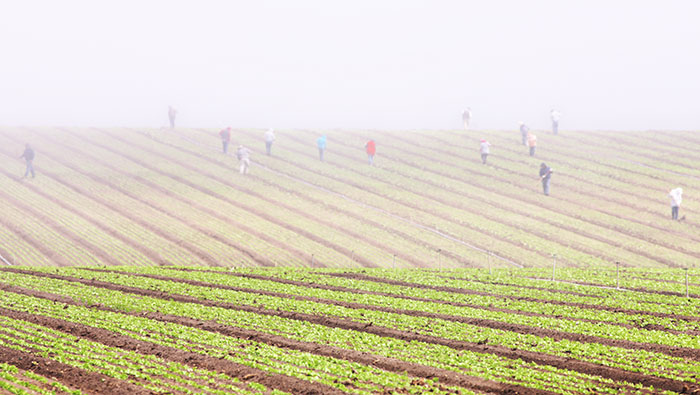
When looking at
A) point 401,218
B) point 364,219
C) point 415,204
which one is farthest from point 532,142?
point 364,219

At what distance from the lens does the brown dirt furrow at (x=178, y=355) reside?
1830 cm

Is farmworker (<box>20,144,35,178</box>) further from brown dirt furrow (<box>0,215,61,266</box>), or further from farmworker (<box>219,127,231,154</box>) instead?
farmworker (<box>219,127,231,154</box>)

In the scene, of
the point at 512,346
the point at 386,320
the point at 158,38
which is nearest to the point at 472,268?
the point at 386,320

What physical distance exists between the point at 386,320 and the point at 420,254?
1591cm

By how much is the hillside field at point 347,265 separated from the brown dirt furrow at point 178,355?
92 mm

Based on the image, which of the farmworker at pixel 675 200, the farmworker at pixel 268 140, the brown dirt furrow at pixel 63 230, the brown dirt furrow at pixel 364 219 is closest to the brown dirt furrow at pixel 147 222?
the brown dirt furrow at pixel 63 230

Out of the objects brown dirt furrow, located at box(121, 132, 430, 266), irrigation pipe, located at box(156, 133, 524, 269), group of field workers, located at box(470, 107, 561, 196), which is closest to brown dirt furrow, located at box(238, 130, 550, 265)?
irrigation pipe, located at box(156, 133, 524, 269)

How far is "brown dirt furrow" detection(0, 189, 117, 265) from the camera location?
1521 inches

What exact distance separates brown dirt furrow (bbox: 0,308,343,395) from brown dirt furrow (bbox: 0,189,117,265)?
535 inches

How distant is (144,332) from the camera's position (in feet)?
75.0

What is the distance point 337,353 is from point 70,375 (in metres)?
7.49

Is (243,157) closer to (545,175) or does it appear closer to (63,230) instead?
(63,230)

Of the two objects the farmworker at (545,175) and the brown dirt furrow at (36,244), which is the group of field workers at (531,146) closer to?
the farmworker at (545,175)

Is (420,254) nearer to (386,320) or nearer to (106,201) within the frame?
(386,320)
